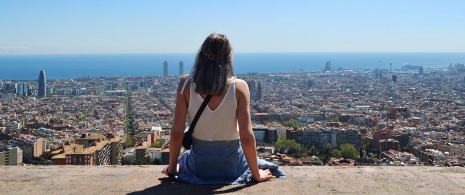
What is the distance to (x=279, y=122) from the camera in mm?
26953

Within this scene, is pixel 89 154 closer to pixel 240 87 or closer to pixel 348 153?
pixel 240 87

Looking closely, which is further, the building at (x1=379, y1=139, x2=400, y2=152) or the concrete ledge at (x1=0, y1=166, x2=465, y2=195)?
the building at (x1=379, y1=139, x2=400, y2=152)

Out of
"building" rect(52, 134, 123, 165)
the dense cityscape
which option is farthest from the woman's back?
"building" rect(52, 134, 123, 165)

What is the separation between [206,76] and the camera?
2.09m

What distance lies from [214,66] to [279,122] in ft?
82.0

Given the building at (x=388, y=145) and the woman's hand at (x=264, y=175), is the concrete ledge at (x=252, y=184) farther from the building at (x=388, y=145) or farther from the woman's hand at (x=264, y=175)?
the building at (x=388, y=145)

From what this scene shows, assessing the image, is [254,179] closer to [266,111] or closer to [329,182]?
[329,182]

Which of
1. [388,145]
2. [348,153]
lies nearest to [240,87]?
[348,153]

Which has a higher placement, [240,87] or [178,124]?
[240,87]

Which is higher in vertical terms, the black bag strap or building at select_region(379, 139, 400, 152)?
the black bag strap

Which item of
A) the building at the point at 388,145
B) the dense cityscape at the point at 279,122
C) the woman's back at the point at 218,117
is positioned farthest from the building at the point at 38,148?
the woman's back at the point at 218,117

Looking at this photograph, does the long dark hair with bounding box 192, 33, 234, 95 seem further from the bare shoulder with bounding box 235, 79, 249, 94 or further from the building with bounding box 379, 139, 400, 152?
the building with bounding box 379, 139, 400, 152

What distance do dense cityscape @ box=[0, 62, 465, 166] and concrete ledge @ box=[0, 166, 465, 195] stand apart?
12.5 ft

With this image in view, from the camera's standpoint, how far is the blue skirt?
87.1 inches
